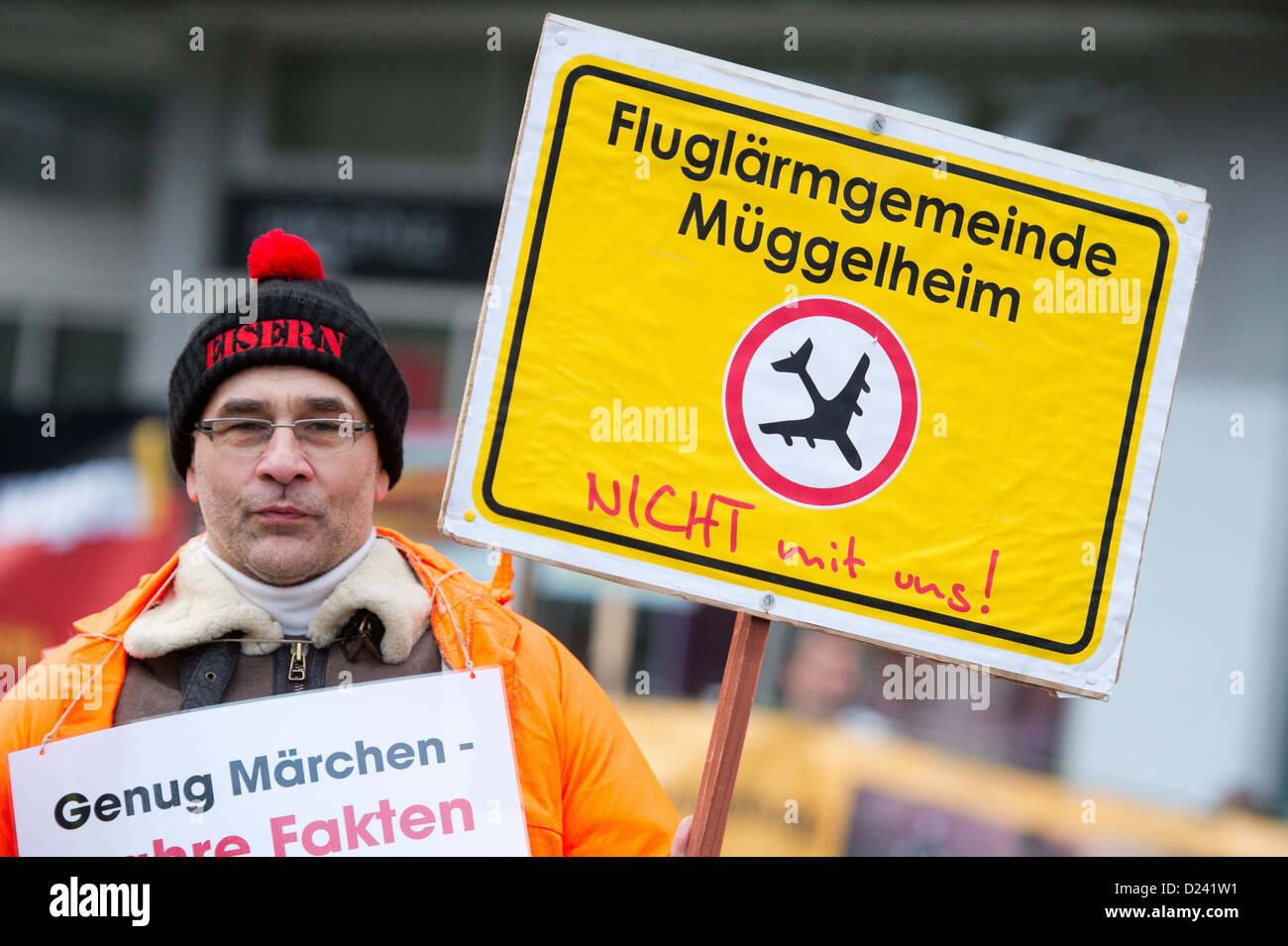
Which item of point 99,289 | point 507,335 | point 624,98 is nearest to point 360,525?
point 507,335

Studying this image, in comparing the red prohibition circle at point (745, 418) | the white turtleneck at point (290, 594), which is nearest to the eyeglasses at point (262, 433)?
the white turtleneck at point (290, 594)

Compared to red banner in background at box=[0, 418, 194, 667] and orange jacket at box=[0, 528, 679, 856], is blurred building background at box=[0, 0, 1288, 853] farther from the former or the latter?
orange jacket at box=[0, 528, 679, 856]

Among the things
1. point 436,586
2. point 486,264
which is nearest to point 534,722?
point 436,586

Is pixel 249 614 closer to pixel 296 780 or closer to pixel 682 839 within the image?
pixel 296 780

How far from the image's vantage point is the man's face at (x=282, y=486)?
1.93m

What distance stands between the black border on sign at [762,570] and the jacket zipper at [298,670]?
0.37 m

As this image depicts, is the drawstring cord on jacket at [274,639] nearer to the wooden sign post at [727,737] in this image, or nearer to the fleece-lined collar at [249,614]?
the fleece-lined collar at [249,614]

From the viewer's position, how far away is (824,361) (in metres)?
2.07

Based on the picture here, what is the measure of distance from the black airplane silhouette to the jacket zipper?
0.81 meters

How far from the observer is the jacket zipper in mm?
1942

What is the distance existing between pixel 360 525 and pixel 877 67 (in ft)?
18.0

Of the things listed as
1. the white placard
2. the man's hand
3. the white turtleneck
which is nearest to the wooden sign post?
the man's hand

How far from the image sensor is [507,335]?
199 cm

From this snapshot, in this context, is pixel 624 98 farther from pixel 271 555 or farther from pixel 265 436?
pixel 271 555
